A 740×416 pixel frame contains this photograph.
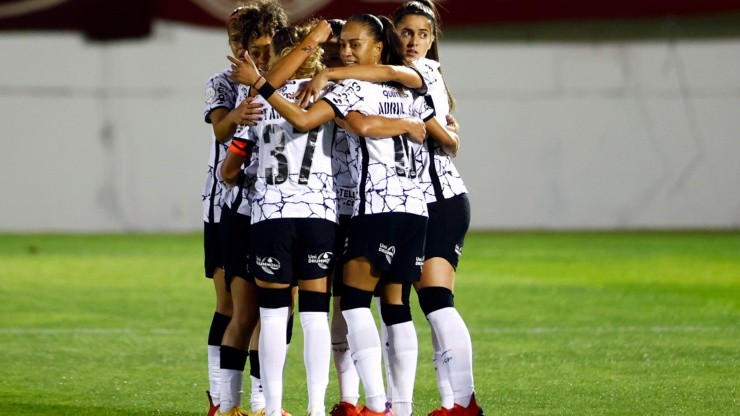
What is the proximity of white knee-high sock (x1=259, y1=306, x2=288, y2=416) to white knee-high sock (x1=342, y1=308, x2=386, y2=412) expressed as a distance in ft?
0.93

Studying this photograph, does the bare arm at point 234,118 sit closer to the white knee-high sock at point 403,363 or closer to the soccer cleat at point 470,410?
the white knee-high sock at point 403,363

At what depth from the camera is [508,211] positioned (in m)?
18.4

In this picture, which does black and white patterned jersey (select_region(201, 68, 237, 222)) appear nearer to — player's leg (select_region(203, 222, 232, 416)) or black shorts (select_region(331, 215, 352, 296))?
player's leg (select_region(203, 222, 232, 416))

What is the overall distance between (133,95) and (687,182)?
801cm

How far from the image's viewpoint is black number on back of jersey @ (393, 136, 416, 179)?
509 cm

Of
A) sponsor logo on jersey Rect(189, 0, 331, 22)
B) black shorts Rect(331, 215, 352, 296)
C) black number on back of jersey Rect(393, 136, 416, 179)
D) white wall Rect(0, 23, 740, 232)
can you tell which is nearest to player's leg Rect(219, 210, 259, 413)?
black shorts Rect(331, 215, 352, 296)

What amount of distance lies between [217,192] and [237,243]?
0.31 metres

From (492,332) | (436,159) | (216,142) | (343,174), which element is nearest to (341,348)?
(343,174)

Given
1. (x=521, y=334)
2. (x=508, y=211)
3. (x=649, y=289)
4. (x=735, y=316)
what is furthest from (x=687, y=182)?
(x=521, y=334)

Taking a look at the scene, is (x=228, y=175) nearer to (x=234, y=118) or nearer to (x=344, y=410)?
(x=234, y=118)

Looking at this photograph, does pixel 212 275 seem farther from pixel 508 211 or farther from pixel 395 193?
pixel 508 211

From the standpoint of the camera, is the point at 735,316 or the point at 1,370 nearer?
the point at 1,370

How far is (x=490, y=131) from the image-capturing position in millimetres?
18312

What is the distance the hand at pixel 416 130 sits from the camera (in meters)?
5.10
